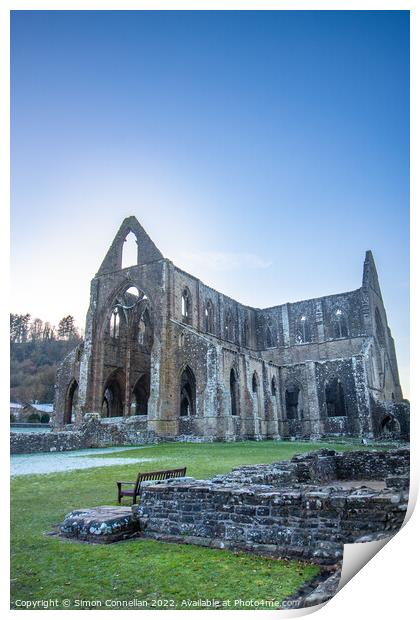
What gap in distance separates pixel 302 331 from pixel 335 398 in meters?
10.2

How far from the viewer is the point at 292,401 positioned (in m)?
34.8

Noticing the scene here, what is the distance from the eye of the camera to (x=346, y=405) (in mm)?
29594

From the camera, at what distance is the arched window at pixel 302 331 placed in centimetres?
4088

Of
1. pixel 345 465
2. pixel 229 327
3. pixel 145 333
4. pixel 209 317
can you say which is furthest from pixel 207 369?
pixel 345 465

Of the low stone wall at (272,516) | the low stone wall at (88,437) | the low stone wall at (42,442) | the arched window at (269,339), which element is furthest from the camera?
the arched window at (269,339)

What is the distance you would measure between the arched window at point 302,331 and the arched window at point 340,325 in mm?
2576

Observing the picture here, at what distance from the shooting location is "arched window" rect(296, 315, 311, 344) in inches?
1609

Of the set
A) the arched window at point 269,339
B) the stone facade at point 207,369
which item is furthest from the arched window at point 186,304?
the arched window at point 269,339

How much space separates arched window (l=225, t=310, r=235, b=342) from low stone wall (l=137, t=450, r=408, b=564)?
1242 inches

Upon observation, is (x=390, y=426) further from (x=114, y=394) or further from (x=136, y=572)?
(x=136, y=572)

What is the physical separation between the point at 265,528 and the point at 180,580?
4.31ft

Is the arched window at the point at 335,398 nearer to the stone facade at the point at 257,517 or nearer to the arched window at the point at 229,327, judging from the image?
the arched window at the point at 229,327
